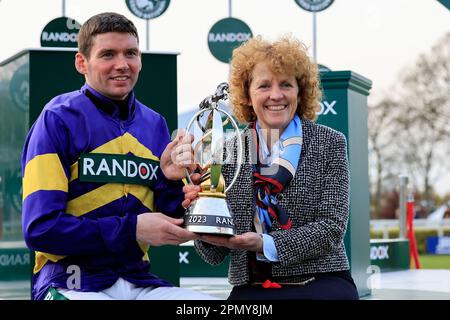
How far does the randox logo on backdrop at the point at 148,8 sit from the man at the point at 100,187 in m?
14.2

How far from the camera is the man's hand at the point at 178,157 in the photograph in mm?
2229

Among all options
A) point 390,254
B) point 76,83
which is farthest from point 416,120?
point 76,83

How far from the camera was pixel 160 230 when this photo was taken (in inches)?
82.4

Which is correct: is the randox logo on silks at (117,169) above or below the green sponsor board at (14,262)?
above

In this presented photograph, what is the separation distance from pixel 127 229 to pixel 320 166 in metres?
0.73

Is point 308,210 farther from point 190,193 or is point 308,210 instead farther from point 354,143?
point 354,143

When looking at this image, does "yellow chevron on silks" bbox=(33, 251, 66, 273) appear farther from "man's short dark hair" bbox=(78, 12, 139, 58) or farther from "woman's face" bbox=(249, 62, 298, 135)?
"woman's face" bbox=(249, 62, 298, 135)

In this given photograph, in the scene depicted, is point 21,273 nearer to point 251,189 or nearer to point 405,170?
point 251,189

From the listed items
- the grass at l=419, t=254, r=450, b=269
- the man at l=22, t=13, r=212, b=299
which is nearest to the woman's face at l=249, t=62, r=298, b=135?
the man at l=22, t=13, r=212, b=299

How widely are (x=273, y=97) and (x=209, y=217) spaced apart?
579 millimetres

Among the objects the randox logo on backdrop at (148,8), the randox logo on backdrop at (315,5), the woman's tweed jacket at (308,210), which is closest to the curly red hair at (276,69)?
the woman's tweed jacket at (308,210)

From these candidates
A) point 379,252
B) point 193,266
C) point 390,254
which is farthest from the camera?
point 390,254

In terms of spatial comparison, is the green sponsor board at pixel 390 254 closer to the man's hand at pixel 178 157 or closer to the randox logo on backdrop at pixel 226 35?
the randox logo on backdrop at pixel 226 35
